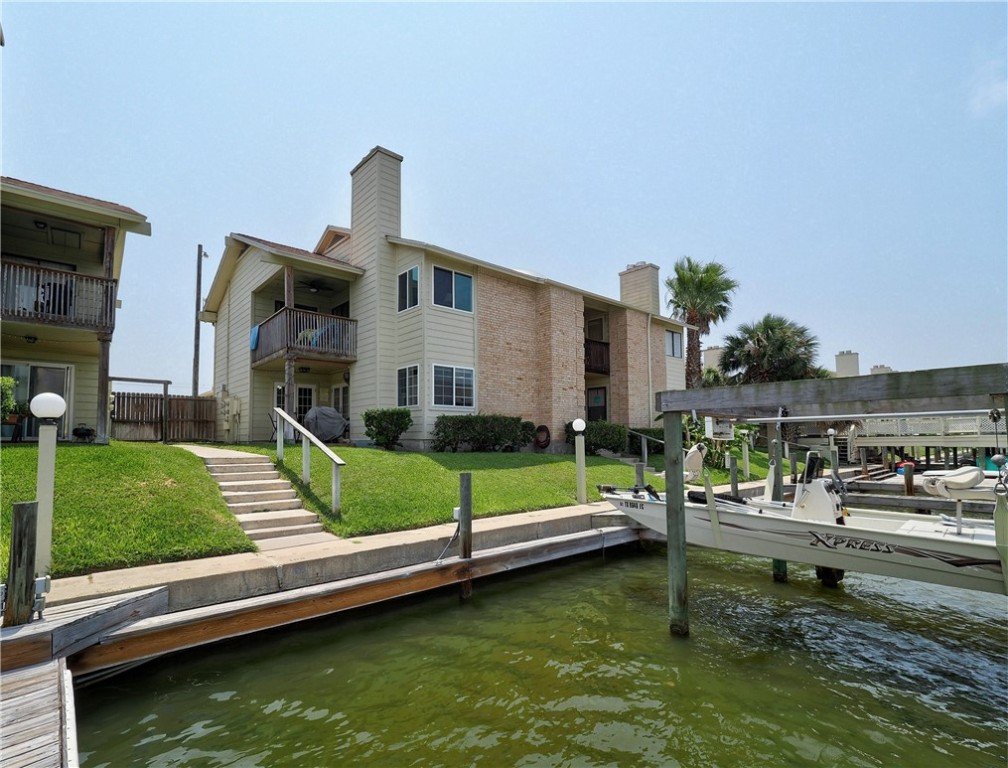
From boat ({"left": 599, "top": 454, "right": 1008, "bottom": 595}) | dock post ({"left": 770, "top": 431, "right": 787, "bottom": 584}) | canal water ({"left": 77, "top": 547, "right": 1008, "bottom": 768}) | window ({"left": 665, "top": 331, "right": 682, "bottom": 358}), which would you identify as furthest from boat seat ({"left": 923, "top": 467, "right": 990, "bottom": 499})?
window ({"left": 665, "top": 331, "right": 682, "bottom": 358})

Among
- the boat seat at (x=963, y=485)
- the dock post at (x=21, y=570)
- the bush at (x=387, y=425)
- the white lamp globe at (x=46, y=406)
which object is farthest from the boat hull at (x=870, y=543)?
the bush at (x=387, y=425)

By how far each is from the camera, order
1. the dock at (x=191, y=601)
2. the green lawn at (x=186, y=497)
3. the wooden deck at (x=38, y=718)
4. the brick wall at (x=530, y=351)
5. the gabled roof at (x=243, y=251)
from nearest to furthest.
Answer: the wooden deck at (x=38, y=718) < the dock at (x=191, y=601) < the green lawn at (x=186, y=497) < the gabled roof at (x=243, y=251) < the brick wall at (x=530, y=351)

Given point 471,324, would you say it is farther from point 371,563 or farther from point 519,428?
point 371,563

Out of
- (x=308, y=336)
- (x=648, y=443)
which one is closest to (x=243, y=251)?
(x=308, y=336)

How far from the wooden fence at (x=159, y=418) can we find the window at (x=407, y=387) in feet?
27.5

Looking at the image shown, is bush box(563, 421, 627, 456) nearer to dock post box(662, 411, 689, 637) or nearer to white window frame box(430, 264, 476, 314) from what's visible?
white window frame box(430, 264, 476, 314)

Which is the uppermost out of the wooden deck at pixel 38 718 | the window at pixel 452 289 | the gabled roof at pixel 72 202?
the gabled roof at pixel 72 202

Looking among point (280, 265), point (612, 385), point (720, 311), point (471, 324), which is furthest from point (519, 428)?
point (720, 311)

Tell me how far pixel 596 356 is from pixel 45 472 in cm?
1866

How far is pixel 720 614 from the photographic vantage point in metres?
6.59

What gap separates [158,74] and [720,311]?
24.7 metres

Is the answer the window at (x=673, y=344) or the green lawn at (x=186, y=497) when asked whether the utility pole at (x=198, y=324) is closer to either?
the green lawn at (x=186, y=497)

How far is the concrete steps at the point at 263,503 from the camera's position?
752cm

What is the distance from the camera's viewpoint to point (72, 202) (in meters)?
11.6
